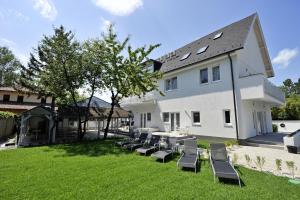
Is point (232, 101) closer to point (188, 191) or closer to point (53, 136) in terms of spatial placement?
point (188, 191)

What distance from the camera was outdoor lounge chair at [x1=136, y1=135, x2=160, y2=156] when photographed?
10634mm

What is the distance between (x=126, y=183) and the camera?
6.14m

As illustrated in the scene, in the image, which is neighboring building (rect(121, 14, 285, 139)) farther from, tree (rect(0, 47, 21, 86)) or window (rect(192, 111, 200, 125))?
tree (rect(0, 47, 21, 86))

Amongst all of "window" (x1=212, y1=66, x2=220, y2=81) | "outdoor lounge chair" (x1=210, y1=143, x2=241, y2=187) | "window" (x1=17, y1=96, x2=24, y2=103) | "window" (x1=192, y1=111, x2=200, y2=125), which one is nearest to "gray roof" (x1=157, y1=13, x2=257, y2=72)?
"window" (x1=212, y1=66, x2=220, y2=81)

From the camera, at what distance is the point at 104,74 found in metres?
16.8

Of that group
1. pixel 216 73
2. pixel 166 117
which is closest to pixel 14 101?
pixel 166 117

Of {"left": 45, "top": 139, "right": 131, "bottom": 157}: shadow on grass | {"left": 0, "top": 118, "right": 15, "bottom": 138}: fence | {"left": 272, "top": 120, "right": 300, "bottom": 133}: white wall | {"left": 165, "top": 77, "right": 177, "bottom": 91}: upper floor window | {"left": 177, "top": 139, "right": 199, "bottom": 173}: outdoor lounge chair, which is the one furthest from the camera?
{"left": 272, "top": 120, "right": 300, "bottom": 133}: white wall

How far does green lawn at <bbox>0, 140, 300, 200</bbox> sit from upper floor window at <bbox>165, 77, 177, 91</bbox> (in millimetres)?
12391

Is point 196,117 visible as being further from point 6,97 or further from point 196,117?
point 6,97

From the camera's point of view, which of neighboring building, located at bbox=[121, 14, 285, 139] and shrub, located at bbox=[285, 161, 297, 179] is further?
neighboring building, located at bbox=[121, 14, 285, 139]

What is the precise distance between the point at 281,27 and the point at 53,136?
24876 millimetres

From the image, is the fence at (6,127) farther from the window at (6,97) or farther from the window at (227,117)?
the window at (227,117)

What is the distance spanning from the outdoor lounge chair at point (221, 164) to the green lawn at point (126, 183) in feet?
1.01

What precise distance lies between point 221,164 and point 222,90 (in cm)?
902
